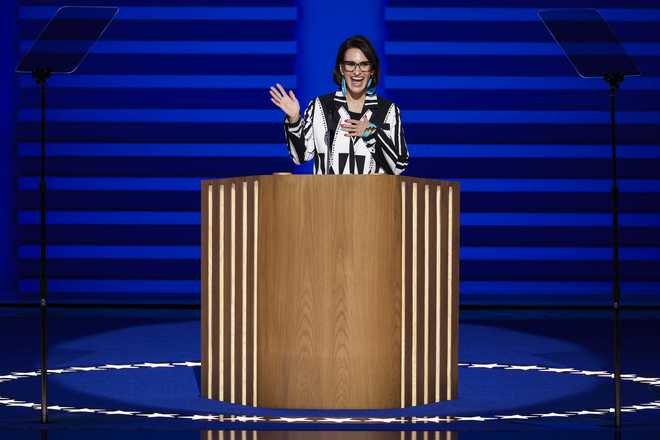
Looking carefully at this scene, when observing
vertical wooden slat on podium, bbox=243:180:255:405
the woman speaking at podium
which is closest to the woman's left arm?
the woman speaking at podium

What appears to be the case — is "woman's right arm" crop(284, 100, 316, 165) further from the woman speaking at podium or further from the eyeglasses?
the eyeglasses

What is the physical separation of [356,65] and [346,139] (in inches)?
11.4

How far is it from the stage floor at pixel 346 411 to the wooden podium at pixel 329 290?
0.11m

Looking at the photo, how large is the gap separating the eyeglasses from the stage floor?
1283mm

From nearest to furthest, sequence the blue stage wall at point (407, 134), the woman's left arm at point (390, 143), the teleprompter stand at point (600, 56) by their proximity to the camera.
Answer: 1. the teleprompter stand at point (600, 56)
2. the woman's left arm at point (390, 143)
3. the blue stage wall at point (407, 134)

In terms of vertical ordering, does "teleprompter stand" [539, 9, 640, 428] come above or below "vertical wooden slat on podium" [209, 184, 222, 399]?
above

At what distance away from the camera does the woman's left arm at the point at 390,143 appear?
209 inches

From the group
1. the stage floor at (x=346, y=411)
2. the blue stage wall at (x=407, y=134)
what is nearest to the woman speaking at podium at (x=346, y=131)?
the stage floor at (x=346, y=411)

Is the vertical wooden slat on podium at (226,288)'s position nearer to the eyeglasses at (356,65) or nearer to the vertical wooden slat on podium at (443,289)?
the eyeglasses at (356,65)

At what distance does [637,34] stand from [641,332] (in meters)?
3.34

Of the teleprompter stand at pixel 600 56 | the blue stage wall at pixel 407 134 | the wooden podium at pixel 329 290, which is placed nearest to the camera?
the teleprompter stand at pixel 600 56

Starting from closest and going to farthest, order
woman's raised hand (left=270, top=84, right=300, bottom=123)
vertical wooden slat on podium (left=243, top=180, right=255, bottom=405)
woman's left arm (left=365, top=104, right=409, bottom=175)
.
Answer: vertical wooden slat on podium (left=243, top=180, right=255, bottom=405) → woman's raised hand (left=270, top=84, right=300, bottom=123) → woman's left arm (left=365, top=104, right=409, bottom=175)

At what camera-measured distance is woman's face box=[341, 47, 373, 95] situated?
5207 mm

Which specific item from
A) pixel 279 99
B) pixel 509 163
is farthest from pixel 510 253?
pixel 279 99
